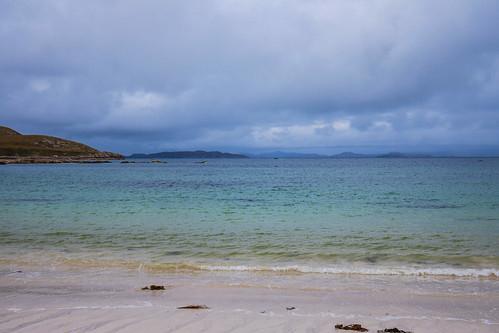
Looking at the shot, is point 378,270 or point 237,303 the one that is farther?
point 378,270

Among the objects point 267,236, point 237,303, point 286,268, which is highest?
point 237,303

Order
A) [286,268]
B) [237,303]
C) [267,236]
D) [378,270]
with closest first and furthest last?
[237,303]
[378,270]
[286,268]
[267,236]

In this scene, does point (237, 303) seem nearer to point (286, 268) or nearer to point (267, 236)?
point (286, 268)

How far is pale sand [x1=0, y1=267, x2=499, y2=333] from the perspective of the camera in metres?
8.53

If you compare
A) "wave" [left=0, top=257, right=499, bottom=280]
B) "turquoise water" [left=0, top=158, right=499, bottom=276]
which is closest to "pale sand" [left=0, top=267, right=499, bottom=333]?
"wave" [left=0, top=257, right=499, bottom=280]

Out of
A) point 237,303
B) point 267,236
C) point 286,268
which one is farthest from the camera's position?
point 267,236

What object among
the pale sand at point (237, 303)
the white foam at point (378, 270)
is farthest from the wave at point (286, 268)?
the pale sand at point (237, 303)

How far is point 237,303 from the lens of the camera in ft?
33.7

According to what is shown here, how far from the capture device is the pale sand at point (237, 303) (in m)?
8.53

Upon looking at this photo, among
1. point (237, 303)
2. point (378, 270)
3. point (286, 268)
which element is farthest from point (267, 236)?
point (237, 303)

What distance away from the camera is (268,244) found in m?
19.0

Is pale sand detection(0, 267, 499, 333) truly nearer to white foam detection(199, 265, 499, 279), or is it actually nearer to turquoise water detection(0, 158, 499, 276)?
white foam detection(199, 265, 499, 279)

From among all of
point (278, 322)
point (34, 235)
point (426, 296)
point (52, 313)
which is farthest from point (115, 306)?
point (34, 235)

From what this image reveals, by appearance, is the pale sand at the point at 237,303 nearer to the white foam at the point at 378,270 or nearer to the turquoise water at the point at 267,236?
the white foam at the point at 378,270
